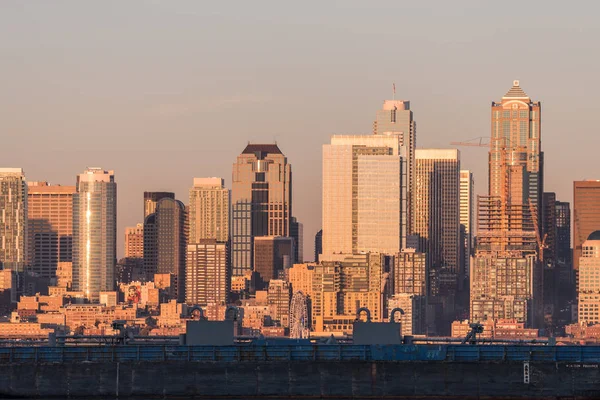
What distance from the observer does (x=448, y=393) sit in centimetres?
10725

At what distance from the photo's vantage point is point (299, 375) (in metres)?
109

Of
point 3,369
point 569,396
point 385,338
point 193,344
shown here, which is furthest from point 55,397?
point 569,396

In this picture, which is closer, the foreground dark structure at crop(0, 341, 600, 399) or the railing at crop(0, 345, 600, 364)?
the foreground dark structure at crop(0, 341, 600, 399)

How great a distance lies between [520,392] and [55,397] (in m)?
29.5

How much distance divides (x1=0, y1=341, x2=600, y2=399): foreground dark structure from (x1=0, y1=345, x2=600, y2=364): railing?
0.09 m

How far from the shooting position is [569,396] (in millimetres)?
107312

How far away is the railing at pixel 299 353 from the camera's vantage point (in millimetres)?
110438

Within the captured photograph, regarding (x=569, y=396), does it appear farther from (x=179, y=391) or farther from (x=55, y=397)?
(x=55, y=397)

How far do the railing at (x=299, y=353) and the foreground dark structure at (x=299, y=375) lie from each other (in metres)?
0.09

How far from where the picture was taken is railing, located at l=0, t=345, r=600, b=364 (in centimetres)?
11044

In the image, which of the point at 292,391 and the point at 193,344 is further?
the point at 193,344

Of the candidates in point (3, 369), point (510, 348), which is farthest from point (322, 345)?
point (3, 369)

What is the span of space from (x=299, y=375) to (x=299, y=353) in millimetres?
3043

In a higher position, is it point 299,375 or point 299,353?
point 299,353
